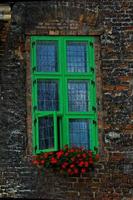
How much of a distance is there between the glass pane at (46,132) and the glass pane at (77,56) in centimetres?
83

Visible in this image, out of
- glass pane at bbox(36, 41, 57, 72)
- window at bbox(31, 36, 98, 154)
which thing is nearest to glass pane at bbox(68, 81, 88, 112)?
window at bbox(31, 36, 98, 154)

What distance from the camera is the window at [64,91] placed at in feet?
42.2

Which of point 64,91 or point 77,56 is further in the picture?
point 77,56

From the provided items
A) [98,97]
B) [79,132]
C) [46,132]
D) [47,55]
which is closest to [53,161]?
[46,132]

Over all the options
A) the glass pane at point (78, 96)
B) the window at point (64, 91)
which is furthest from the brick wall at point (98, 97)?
the glass pane at point (78, 96)

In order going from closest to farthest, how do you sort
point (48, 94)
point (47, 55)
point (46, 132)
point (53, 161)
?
1. point (53, 161)
2. point (46, 132)
3. point (48, 94)
4. point (47, 55)

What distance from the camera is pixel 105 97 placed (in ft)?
42.6

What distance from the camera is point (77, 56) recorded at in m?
13.1

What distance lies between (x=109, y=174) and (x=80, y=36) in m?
2.04

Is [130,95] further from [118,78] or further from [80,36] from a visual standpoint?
[80,36]

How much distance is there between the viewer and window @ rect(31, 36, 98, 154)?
1285 centimetres

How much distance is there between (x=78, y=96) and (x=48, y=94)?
0.44 meters

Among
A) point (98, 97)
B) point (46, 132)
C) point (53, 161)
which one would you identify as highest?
point (98, 97)

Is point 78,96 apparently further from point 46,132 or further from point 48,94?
point 46,132
